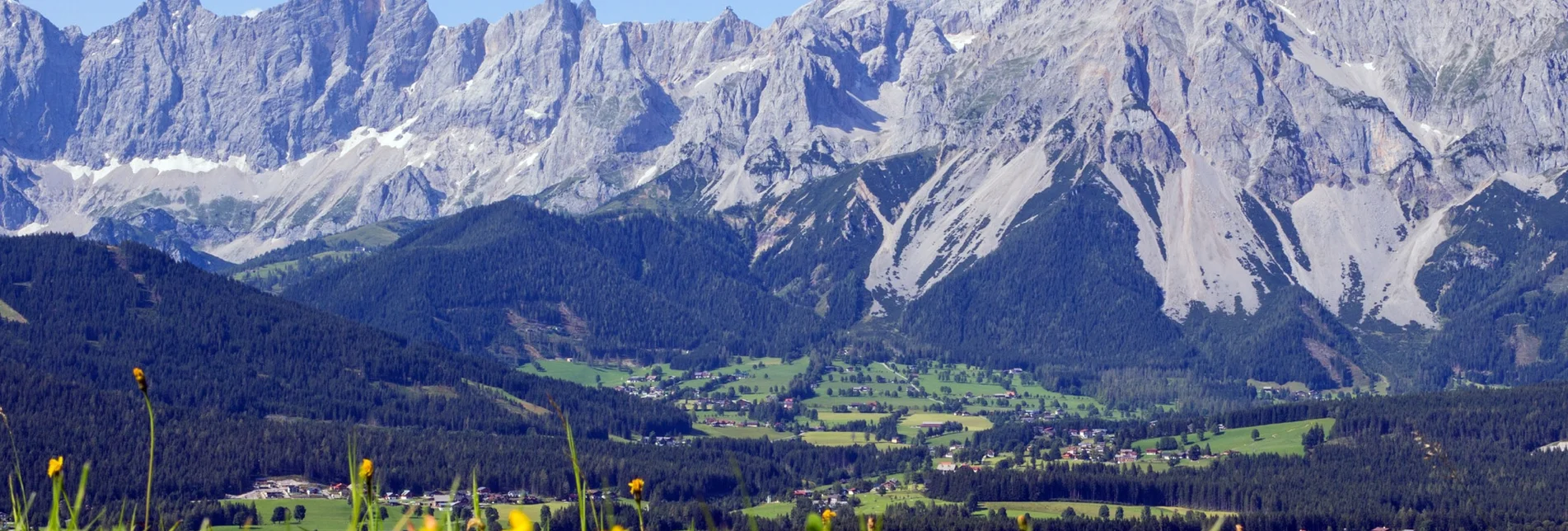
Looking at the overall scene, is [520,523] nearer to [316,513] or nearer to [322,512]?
[316,513]

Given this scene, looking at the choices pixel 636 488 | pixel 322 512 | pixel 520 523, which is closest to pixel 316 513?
pixel 322 512

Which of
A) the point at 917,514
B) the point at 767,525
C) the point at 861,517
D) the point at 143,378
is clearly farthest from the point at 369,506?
the point at 917,514

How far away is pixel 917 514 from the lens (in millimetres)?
191125

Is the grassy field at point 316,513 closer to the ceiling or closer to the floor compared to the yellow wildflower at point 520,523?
closer to the ceiling

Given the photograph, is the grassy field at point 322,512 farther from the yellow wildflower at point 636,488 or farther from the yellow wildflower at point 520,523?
the yellow wildflower at point 520,523

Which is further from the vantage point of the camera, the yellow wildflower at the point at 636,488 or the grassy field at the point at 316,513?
the grassy field at the point at 316,513

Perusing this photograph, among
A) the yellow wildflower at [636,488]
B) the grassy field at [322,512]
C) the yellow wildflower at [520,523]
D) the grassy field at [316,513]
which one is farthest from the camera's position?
the grassy field at [322,512]

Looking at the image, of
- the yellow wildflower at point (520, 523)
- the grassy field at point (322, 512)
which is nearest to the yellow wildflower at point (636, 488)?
the yellow wildflower at point (520, 523)

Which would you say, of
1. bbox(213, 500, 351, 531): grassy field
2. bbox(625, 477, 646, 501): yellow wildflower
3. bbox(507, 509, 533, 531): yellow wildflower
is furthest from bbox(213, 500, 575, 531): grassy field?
bbox(507, 509, 533, 531): yellow wildflower

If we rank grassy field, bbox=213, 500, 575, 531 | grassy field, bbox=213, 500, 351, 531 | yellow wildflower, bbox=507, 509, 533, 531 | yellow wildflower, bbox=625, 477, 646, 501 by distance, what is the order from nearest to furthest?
yellow wildflower, bbox=507, 509, 533, 531 → yellow wildflower, bbox=625, 477, 646, 501 → grassy field, bbox=213, 500, 351, 531 → grassy field, bbox=213, 500, 575, 531

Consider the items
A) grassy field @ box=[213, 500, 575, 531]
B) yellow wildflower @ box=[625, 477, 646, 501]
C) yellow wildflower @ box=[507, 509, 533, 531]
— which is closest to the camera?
yellow wildflower @ box=[507, 509, 533, 531]

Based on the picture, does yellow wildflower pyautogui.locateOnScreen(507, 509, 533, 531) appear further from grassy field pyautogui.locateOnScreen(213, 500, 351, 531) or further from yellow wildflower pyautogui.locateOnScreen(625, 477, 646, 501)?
grassy field pyautogui.locateOnScreen(213, 500, 351, 531)

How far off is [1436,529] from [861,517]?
192075 millimetres

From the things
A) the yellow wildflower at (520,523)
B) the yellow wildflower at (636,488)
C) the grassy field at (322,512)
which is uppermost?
the grassy field at (322,512)
